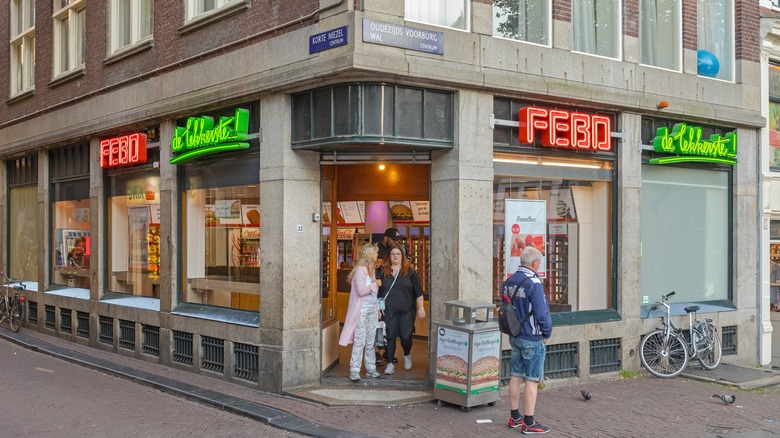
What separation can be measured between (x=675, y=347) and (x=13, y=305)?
46.3 feet

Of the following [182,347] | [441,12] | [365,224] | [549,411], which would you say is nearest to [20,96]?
[182,347]

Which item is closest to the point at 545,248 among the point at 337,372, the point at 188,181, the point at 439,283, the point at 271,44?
the point at 439,283

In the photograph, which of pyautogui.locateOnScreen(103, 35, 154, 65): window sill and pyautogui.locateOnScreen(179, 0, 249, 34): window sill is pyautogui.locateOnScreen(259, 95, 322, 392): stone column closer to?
pyautogui.locateOnScreen(179, 0, 249, 34): window sill

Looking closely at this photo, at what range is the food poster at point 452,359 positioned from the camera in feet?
30.5

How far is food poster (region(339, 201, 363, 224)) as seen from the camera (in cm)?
1447

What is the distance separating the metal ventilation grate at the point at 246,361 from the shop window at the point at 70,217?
6273 millimetres

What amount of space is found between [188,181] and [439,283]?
4.85m

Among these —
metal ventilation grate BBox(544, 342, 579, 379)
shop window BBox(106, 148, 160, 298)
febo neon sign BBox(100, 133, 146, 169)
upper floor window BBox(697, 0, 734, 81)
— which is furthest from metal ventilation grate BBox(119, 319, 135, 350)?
upper floor window BBox(697, 0, 734, 81)

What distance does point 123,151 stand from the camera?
45.8 ft

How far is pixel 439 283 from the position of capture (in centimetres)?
1038

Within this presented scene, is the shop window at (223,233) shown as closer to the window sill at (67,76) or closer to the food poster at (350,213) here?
the food poster at (350,213)

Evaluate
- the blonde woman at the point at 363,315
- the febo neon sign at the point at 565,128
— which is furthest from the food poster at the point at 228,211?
the febo neon sign at the point at 565,128

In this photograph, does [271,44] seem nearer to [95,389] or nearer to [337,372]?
[337,372]

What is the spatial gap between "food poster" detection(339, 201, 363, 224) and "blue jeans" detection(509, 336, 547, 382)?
640 cm
